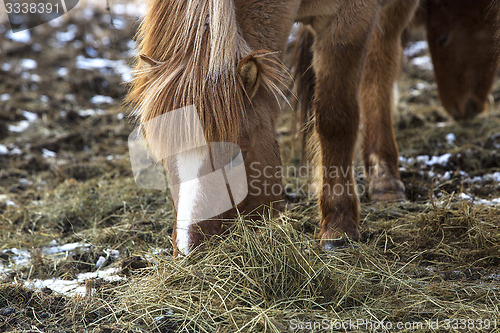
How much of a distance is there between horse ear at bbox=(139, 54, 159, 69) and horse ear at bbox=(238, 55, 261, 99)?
0.42 m

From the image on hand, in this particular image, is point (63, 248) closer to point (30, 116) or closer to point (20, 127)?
point (20, 127)

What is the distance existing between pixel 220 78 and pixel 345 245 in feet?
4.03

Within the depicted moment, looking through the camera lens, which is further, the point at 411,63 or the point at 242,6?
the point at 411,63

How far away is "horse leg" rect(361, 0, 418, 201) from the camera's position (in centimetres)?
380

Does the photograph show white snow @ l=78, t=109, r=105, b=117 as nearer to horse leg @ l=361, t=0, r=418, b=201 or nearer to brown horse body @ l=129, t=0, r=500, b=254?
horse leg @ l=361, t=0, r=418, b=201

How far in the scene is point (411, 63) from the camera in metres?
7.45

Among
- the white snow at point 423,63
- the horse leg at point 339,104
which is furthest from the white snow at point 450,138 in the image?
the white snow at point 423,63

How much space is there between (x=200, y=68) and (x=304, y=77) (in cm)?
149

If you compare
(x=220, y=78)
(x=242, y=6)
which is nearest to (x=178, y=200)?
(x=220, y=78)

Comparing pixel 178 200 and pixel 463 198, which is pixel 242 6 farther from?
pixel 463 198

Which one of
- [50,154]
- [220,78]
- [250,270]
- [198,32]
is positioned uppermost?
[198,32]

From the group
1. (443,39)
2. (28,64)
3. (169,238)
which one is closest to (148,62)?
(169,238)

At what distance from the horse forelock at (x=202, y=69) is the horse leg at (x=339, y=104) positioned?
Result: 2.06 feet

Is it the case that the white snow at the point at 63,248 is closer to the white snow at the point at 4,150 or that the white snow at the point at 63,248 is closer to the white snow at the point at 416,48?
the white snow at the point at 4,150
